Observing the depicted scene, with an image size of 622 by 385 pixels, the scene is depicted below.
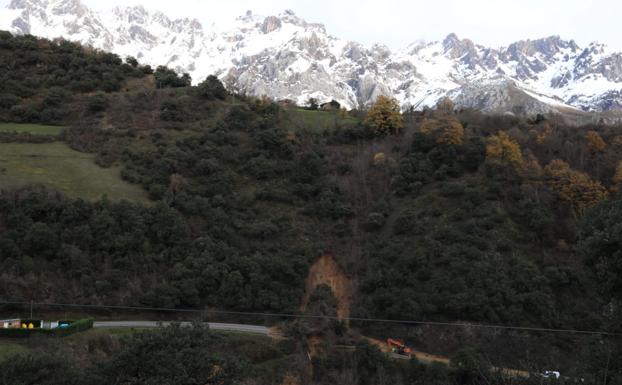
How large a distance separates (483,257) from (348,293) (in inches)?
353

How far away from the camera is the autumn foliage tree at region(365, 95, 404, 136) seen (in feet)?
150

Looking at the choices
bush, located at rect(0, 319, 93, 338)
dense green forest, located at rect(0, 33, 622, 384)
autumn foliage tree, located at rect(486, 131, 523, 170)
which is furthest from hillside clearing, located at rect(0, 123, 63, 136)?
autumn foliage tree, located at rect(486, 131, 523, 170)

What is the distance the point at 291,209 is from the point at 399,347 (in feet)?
47.5

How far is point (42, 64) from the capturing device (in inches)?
1884

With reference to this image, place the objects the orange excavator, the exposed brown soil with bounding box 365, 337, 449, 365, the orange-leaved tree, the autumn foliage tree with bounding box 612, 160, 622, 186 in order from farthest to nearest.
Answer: the orange-leaved tree
the autumn foliage tree with bounding box 612, 160, 622, 186
the orange excavator
the exposed brown soil with bounding box 365, 337, 449, 365

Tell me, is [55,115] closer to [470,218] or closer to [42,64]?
[42,64]

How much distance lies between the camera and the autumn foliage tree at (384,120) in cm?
4562

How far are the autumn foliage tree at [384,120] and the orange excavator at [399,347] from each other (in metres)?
22.9

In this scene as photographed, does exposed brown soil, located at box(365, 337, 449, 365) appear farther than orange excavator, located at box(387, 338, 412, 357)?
No

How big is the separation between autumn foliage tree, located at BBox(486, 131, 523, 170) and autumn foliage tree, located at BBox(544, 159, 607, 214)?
243cm

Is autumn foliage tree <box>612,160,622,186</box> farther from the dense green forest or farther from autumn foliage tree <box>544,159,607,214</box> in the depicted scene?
autumn foliage tree <box>544,159,607,214</box>

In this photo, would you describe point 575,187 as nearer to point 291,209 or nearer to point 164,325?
point 291,209

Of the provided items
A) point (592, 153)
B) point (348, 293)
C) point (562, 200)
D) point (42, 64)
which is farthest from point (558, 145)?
point (42, 64)

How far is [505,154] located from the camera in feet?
121
